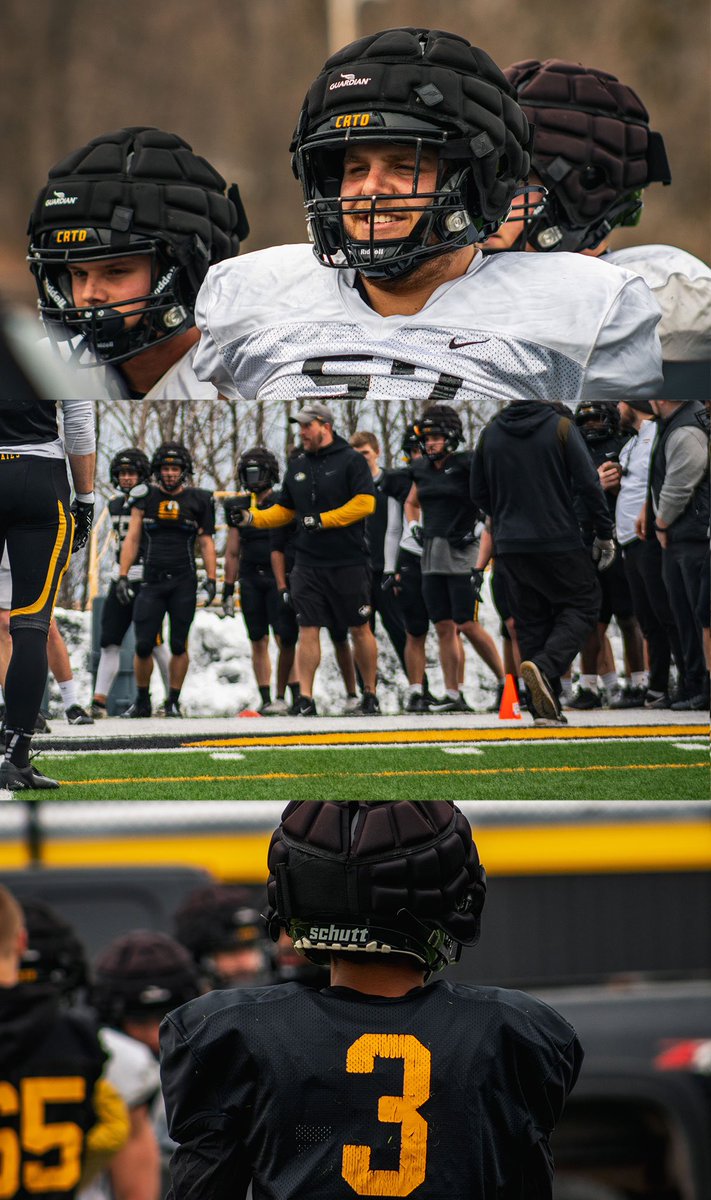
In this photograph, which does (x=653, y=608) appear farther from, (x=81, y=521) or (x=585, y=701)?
(x=81, y=521)

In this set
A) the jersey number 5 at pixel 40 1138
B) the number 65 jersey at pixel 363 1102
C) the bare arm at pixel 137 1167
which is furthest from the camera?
the bare arm at pixel 137 1167

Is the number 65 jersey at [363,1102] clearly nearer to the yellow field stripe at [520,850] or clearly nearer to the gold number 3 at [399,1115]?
A: the gold number 3 at [399,1115]

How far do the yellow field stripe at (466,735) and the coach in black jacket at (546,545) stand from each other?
0.02 m

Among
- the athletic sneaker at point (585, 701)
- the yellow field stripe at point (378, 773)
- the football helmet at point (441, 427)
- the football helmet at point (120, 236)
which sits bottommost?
the yellow field stripe at point (378, 773)

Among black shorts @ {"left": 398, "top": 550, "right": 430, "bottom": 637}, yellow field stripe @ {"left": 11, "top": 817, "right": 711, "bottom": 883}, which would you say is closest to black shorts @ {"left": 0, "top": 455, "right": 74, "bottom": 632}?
black shorts @ {"left": 398, "top": 550, "right": 430, "bottom": 637}

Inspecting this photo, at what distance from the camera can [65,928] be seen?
4762mm

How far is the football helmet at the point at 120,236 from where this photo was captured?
210 centimetres

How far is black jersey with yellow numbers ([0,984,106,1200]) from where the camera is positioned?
4.05 metres

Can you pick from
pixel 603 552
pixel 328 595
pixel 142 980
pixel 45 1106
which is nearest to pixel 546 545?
pixel 603 552

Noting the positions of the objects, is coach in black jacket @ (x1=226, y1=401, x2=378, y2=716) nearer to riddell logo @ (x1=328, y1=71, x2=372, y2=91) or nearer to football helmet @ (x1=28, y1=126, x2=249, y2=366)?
football helmet @ (x1=28, y1=126, x2=249, y2=366)

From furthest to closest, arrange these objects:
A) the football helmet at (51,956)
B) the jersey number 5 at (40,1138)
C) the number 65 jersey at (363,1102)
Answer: the football helmet at (51,956) → the jersey number 5 at (40,1138) → the number 65 jersey at (363,1102)

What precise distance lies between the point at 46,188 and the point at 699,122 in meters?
0.88

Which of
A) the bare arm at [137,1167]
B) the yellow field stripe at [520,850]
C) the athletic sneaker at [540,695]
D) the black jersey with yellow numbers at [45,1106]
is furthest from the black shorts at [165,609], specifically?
the yellow field stripe at [520,850]

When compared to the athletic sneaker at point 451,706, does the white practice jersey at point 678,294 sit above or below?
above
